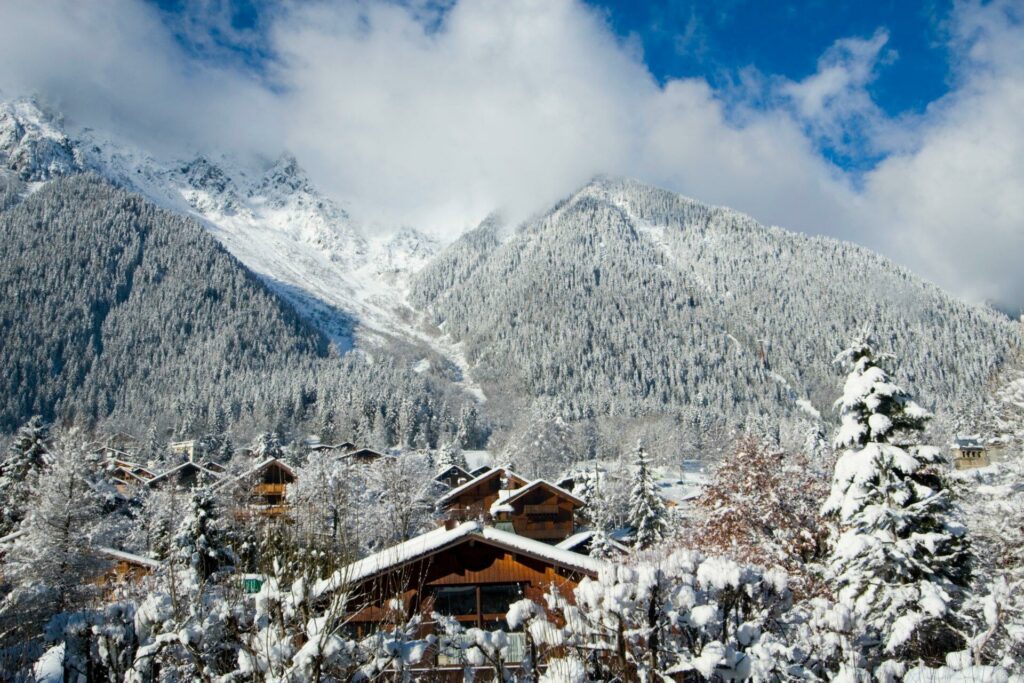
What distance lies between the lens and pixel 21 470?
136 feet

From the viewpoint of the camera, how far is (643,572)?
9117 millimetres

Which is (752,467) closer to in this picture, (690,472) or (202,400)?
(690,472)

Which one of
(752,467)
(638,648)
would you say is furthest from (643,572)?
(752,467)

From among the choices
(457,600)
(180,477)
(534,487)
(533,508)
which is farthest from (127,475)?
(457,600)

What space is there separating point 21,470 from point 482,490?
3192 cm

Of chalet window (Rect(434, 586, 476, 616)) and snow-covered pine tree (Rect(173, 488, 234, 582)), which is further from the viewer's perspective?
snow-covered pine tree (Rect(173, 488, 234, 582))

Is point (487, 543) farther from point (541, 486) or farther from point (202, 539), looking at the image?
point (541, 486)

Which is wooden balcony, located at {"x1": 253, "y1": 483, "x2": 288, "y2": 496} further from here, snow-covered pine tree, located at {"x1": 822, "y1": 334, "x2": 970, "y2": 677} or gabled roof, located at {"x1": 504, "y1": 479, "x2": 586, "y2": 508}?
snow-covered pine tree, located at {"x1": 822, "y1": 334, "x2": 970, "y2": 677}

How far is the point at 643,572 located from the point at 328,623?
400cm

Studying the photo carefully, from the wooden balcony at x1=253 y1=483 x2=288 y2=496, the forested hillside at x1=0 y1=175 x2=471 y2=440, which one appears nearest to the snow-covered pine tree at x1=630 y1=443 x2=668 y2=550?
the wooden balcony at x1=253 y1=483 x2=288 y2=496

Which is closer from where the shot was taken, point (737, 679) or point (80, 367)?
point (737, 679)

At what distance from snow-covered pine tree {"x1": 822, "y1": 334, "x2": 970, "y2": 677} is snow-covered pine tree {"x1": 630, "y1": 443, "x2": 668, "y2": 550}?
89.4 ft

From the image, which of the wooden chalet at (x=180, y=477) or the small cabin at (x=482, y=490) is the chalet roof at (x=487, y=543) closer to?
the small cabin at (x=482, y=490)

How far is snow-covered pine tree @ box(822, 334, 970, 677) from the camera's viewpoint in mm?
14898
